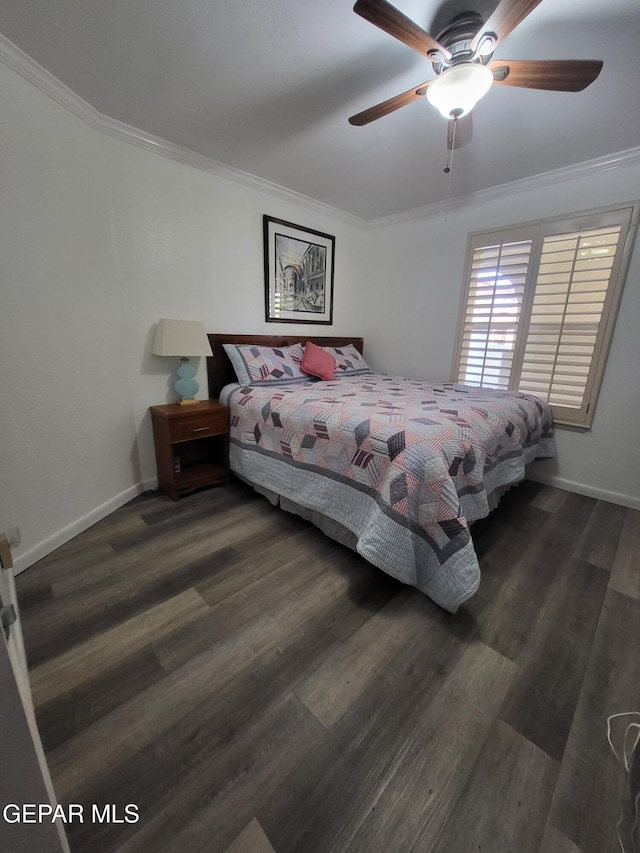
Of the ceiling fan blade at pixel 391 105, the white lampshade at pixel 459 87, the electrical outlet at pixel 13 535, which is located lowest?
the electrical outlet at pixel 13 535

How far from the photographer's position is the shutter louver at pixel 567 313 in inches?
93.3

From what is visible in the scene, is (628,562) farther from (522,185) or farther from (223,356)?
(223,356)

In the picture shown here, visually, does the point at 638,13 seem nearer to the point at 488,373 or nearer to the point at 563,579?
the point at 488,373

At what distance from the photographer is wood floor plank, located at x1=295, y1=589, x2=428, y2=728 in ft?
3.57

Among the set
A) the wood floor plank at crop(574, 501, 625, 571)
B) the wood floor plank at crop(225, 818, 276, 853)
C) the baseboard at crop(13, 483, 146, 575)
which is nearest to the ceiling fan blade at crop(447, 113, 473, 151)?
the wood floor plank at crop(574, 501, 625, 571)

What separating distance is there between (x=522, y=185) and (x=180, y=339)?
2.93 metres

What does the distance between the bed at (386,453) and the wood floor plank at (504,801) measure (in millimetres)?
443

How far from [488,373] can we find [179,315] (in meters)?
2.68

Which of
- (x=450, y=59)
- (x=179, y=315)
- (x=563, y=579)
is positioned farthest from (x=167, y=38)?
(x=563, y=579)

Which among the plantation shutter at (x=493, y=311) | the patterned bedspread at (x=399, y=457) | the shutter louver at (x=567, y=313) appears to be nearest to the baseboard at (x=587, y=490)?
the patterned bedspread at (x=399, y=457)

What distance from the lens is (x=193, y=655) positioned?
4.05 ft

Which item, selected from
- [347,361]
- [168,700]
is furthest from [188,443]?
[168,700]

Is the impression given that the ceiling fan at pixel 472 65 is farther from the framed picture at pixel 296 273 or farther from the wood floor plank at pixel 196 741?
the wood floor plank at pixel 196 741

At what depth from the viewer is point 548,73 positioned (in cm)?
131
